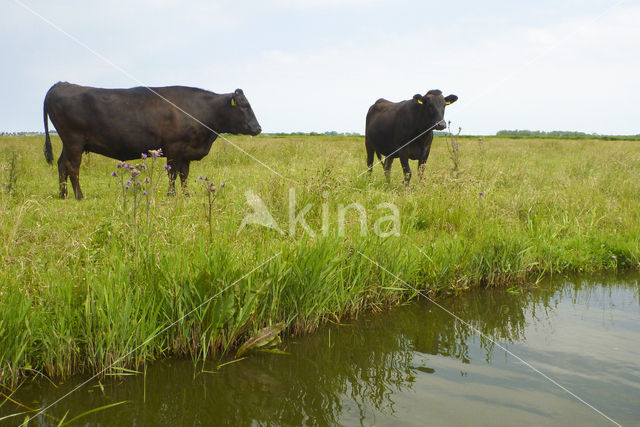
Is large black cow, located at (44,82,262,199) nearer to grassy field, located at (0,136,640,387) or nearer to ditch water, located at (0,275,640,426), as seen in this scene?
grassy field, located at (0,136,640,387)

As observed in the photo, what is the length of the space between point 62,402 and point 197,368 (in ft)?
2.35

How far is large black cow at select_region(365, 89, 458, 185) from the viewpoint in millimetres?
8680

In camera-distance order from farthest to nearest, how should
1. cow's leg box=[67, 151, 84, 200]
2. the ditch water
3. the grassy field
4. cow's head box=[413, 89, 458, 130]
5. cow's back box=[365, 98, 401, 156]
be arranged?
1. cow's back box=[365, 98, 401, 156]
2. cow's head box=[413, 89, 458, 130]
3. cow's leg box=[67, 151, 84, 200]
4. the grassy field
5. the ditch water

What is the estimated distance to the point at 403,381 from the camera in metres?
2.65

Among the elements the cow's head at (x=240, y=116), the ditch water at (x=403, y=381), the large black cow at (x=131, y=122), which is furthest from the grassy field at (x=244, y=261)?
the cow's head at (x=240, y=116)

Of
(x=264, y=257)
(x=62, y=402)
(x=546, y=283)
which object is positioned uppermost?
(x=264, y=257)

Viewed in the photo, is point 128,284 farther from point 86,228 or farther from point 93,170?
point 93,170

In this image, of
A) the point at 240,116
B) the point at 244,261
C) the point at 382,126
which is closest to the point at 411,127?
the point at 382,126

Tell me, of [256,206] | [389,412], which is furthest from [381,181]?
[389,412]

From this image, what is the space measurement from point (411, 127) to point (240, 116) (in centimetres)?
332

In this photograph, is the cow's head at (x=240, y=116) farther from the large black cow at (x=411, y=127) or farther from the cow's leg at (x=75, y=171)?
the cow's leg at (x=75, y=171)

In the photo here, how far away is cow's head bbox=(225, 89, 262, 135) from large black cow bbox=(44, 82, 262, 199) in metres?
0.02

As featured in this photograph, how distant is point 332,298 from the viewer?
354 centimetres

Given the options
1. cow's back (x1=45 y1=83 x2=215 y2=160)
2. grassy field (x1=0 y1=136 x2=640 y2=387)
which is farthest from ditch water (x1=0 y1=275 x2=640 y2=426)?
cow's back (x1=45 y1=83 x2=215 y2=160)
